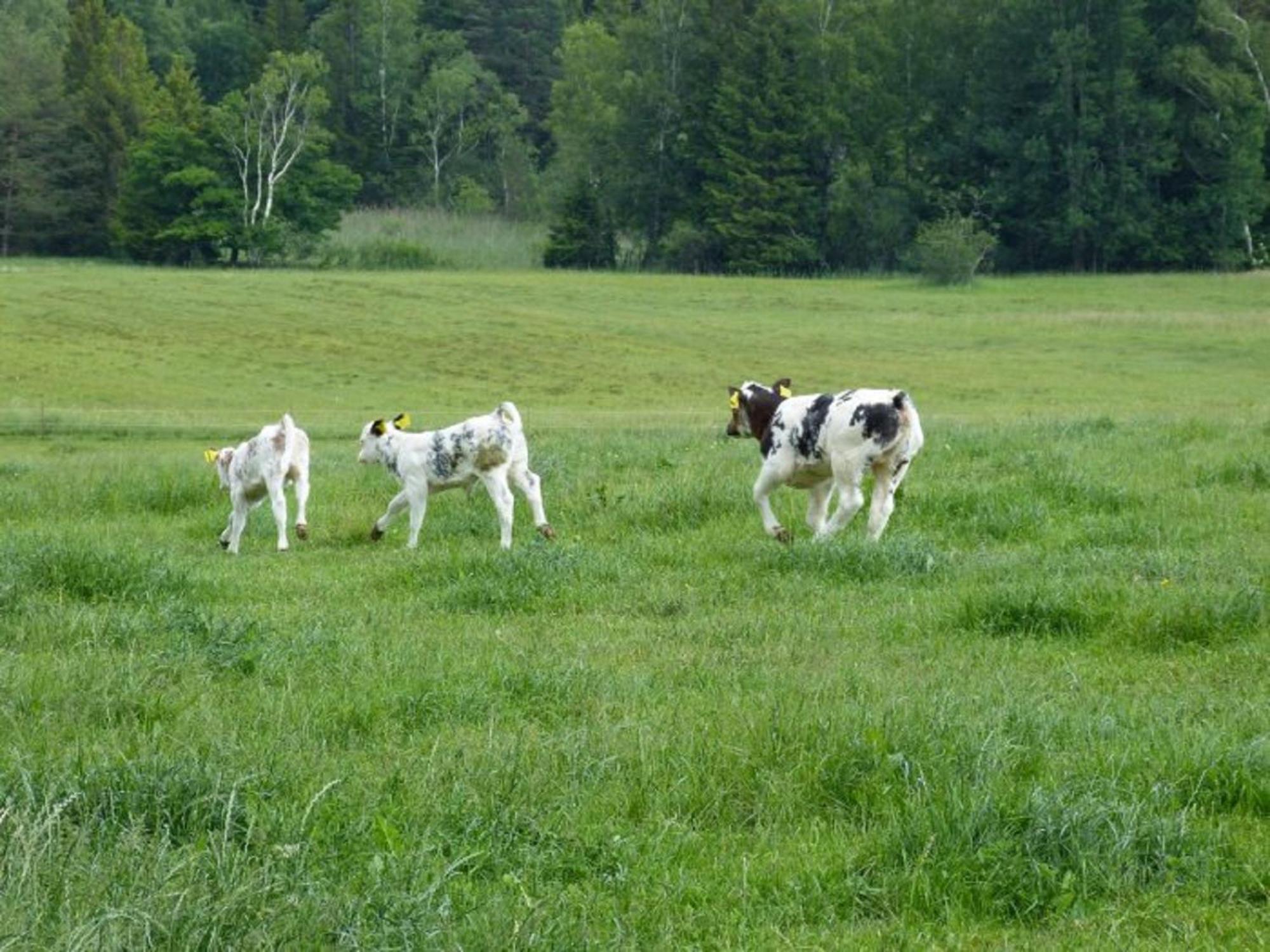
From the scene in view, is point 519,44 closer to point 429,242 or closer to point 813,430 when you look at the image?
point 429,242

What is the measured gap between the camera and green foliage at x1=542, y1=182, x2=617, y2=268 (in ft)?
280

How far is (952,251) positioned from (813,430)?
60.0m

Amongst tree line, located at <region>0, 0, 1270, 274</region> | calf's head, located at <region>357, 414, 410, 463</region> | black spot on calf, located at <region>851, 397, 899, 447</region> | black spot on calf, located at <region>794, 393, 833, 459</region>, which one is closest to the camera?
black spot on calf, located at <region>851, 397, 899, 447</region>

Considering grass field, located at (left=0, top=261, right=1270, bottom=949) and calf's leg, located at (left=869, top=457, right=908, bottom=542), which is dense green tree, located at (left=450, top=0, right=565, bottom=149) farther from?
calf's leg, located at (left=869, top=457, right=908, bottom=542)

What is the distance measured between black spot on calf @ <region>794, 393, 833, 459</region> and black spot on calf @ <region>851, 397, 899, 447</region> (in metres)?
0.43

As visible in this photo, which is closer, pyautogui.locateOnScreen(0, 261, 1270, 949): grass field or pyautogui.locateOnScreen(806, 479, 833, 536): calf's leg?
pyautogui.locateOnScreen(0, 261, 1270, 949): grass field

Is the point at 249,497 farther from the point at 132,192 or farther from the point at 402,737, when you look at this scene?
the point at 132,192

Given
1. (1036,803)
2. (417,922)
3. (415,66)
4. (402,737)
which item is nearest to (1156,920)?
(1036,803)

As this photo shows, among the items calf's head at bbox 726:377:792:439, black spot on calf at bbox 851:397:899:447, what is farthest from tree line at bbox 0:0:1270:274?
black spot on calf at bbox 851:397:899:447

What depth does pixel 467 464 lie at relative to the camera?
1622 cm

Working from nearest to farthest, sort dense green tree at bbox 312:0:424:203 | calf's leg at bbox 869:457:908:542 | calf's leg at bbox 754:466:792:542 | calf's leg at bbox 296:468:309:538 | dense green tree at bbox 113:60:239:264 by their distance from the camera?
calf's leg at bbox 869:457:908:542 < calf's leg at bbox 754:466:792:542 < calf's leg at bbox 296:468:309:538 < dense green tree at bbox 113:60:239:264 < dense green tree at bbox 312:0:424:203

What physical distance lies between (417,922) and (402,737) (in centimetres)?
273

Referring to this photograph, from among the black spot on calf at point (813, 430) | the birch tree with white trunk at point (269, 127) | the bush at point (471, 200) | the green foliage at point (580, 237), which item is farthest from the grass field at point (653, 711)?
the bush at point (471, 200)

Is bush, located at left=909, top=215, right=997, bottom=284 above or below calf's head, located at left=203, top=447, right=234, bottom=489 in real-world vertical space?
above
